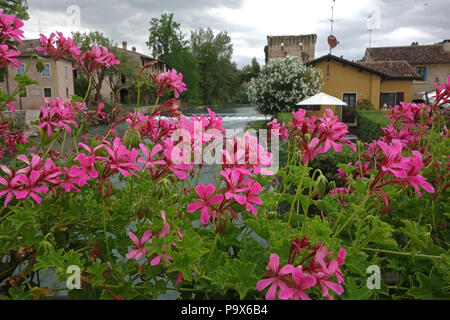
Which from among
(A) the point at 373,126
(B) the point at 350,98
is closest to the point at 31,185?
(A) the point at 373,126

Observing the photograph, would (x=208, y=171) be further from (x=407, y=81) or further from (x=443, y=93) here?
(x=407, y=81)

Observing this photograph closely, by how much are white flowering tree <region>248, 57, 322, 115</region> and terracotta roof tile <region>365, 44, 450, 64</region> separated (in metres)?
17.1

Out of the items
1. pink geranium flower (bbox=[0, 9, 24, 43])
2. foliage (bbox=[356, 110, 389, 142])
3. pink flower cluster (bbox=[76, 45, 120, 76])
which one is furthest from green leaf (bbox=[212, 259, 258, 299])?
foliage (bbox=[356, 110, 389, 142])

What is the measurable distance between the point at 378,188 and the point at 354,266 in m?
0.24

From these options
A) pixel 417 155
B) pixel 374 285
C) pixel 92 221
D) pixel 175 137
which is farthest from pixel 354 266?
pixel 92 221

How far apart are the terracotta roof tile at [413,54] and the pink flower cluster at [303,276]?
131 ft

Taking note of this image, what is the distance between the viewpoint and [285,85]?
22562mm

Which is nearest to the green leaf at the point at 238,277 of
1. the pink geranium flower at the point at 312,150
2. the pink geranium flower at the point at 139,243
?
the pink geranium flower at the point at 139,243

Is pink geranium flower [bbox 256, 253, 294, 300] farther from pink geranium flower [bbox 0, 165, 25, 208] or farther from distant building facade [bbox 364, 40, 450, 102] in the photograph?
distant building facade [bbox 364, 40, 450, 102]

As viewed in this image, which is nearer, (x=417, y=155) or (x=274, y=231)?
(x=417, y=155)

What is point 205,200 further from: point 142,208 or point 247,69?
point 247,69

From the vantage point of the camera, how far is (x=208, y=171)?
344 inches

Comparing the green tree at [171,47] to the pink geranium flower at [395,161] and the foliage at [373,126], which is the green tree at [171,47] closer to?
the foliage at [373,126]

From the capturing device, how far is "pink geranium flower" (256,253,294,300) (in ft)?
2.78
